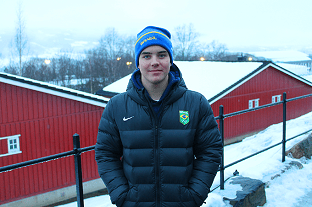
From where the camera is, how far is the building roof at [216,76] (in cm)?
1747

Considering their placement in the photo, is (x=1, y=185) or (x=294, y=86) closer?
(x=1, y=185)

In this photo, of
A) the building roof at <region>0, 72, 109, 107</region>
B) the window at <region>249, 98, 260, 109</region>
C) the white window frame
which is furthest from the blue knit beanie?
the window at <region>249, 98, 260, 109</region>

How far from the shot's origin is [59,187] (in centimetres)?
1176

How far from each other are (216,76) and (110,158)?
18.9 meters

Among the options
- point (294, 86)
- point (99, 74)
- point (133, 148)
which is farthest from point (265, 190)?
point (99, 74)

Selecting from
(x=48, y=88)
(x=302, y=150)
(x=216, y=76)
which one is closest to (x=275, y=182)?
(x=302, y=150)

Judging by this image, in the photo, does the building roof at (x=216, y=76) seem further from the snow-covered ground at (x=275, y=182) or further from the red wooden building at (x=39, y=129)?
the snow-covered ground at (x=275, y=182)

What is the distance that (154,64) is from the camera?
6.23 ft

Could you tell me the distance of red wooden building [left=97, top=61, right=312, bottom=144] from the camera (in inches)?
695

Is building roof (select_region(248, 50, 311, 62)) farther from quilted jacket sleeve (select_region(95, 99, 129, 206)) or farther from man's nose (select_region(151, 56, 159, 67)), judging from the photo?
quilted jacket sleeve (select_region(95, 99, 129, 206))

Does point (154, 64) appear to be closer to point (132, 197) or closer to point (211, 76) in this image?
point (132, 197)

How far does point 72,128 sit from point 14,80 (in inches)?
120

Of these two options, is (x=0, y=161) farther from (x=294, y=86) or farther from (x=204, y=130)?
(x=294, y=86)

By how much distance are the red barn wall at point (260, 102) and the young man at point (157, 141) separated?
584 inches
